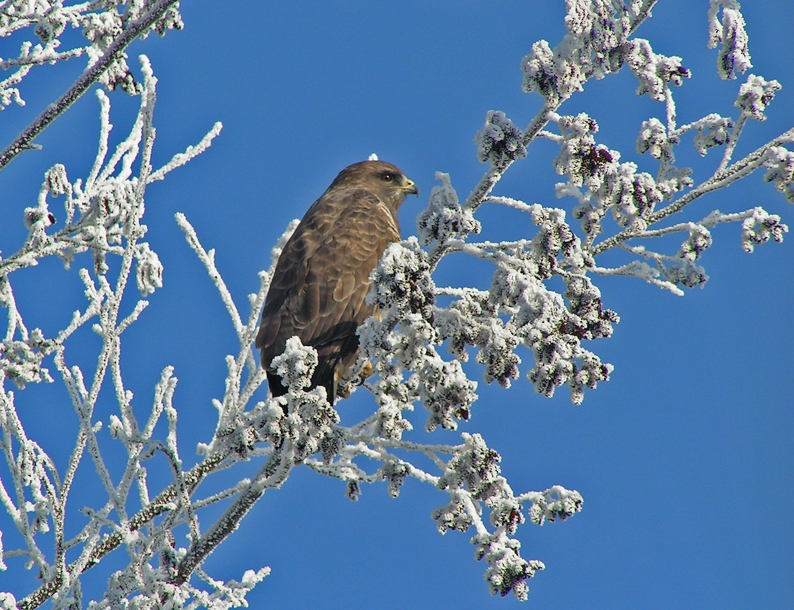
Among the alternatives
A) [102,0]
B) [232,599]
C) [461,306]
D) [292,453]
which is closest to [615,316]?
[461,306]

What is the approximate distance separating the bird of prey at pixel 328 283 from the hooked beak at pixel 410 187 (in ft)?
2.69

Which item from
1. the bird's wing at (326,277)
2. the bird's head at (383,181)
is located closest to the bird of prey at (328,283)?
the bird's wing at (326,277)

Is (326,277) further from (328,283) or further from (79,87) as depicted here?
(79,87)

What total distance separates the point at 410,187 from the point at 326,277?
2.26 m

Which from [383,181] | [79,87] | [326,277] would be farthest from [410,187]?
[79,87]

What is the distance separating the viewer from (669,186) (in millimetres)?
3791

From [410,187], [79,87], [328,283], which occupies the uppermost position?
[410,187]

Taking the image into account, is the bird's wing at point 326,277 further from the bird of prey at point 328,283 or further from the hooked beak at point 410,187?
the hooked beak at point 410,187

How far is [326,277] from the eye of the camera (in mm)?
6105

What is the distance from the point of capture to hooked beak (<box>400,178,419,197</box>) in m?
8.06

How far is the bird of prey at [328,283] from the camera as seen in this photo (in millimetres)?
5539

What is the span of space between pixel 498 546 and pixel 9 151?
298cm

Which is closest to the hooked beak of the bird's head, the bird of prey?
the bird's head

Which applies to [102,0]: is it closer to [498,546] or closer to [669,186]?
[669,186]
